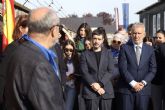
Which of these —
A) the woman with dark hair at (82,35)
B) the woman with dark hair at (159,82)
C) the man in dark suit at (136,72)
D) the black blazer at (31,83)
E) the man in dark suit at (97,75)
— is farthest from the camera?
the woman with dark hair at (82,35)

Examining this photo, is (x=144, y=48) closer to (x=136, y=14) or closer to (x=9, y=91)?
(x=9, y=91)

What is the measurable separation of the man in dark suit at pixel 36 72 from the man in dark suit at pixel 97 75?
3.42m

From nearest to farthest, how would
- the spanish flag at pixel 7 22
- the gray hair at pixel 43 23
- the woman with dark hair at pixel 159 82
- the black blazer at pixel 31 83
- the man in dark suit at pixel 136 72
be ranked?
the black blazer at pixel 31 83 < the gray hair at pixel 43 23 < the spanish flag at pixel 7 22 < the man in dark suit at pixel 136 72 < the woman with dark hair at pixel 159 82

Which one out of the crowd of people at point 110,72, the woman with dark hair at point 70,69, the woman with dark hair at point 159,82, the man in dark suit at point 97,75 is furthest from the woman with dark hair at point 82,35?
the woman with dark hair at point 159,82

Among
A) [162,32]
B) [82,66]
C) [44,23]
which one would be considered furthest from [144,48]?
[44,23]

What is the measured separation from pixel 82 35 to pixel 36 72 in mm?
4962

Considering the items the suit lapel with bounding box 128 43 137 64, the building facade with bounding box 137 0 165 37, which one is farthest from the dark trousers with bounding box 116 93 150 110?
the building facade with bounding box 137 0 165 37

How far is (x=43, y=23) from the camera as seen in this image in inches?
120

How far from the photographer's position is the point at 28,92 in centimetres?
292

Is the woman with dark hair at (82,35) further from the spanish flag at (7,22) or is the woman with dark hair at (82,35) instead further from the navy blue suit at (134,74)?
the spanish flag at (7,22)

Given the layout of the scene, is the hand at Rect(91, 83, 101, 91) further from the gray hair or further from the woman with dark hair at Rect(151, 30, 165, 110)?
the gray hair

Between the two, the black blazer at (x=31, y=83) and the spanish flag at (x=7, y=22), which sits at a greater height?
the spanish flag at (x=7, y=22)

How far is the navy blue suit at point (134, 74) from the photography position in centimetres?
645

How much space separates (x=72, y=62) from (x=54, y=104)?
3.94 m
